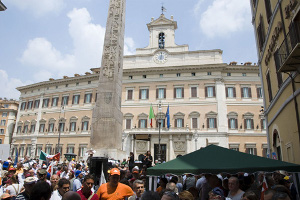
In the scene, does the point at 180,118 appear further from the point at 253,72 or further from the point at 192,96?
the point at 253,72

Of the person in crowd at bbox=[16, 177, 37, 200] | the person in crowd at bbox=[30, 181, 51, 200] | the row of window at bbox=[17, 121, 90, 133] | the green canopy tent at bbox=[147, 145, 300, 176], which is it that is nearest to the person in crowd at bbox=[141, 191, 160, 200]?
the person in crowd at bbox=[30, 181, 51, 200]

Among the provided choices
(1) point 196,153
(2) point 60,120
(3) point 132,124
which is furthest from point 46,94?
(1) point 196,153

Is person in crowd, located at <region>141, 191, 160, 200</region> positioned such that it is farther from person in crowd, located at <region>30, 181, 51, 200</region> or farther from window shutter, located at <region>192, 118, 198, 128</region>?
window shutter, located at <region>192, 118, 198, 128</region>

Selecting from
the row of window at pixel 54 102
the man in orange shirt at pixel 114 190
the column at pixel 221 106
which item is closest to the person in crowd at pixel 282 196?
the man in orange shirt at pixel 114 190

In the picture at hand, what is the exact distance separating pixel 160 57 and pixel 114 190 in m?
29.9

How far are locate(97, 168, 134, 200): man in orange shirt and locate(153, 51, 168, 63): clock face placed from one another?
2949 cm

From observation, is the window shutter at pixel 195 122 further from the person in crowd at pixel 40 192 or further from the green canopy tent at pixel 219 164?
the person in crowd at pixel 40 192

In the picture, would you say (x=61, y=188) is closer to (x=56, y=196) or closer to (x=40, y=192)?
(x=56, y=196)

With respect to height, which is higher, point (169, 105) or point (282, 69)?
point (169, 105)

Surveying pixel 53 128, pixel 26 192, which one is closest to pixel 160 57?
pixel 53 128

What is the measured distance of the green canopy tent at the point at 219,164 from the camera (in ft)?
16.3

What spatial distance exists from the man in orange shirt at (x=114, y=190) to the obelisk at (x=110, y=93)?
351 inches

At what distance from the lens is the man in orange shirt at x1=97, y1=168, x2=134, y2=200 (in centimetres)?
383

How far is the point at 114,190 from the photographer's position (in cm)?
391
